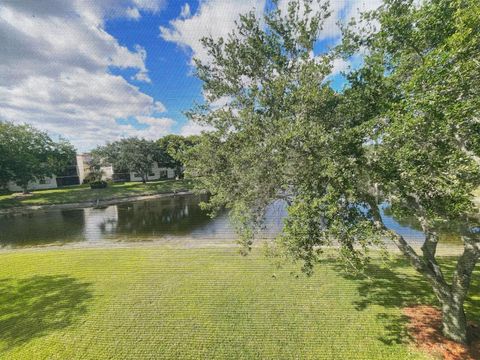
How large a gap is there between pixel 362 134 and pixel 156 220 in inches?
855

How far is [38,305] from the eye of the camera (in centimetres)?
715

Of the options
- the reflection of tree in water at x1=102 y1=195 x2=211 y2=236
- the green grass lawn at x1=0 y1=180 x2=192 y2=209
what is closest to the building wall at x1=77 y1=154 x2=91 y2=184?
the green grass lawn at x1=0 y1=180 x2=192 y2=209

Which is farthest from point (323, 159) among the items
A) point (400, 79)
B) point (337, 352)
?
point (337, 352)

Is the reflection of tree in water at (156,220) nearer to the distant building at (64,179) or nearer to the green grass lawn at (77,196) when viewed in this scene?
the green grass lawn at (77,196)

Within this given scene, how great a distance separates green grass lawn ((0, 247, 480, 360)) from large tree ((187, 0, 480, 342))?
5.75 feet

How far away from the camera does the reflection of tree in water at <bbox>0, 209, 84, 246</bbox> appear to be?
56.2 ft

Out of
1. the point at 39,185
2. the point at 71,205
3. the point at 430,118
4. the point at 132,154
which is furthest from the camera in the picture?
the point at 39,185

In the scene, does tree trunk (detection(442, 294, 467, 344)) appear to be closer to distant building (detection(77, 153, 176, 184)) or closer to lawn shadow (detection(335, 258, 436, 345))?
lawn shadow (detection(335, 258, 436, 345))

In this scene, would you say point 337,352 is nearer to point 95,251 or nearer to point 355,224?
point 355,224

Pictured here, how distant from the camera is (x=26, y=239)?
17469 millimetres

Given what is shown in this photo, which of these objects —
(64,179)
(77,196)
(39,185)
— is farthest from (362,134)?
(64,179)

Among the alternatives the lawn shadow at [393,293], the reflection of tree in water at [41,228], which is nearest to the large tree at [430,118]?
the lawn shadow at [393,293]

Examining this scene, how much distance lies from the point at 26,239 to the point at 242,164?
67.7ft

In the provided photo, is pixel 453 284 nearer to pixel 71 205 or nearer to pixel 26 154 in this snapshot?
pixel 71 205
